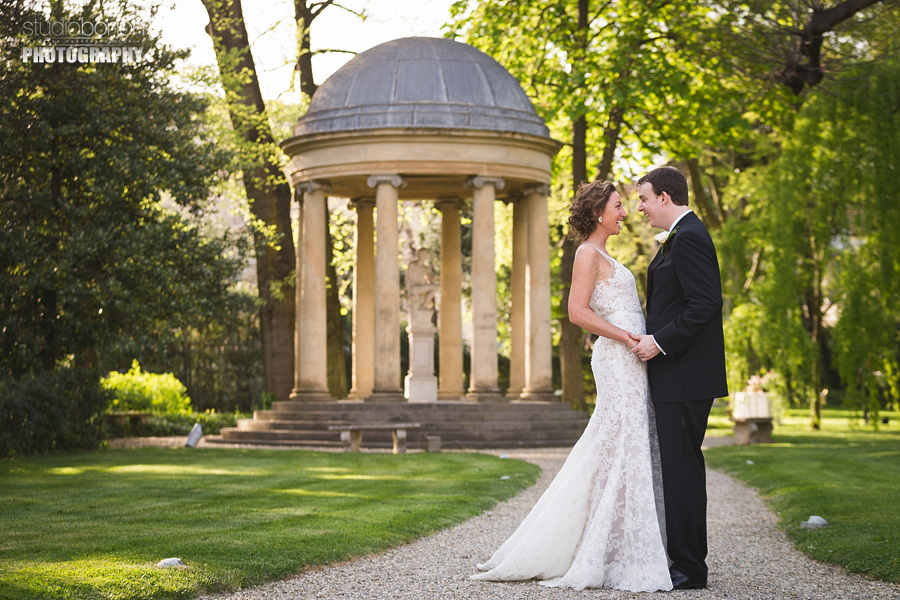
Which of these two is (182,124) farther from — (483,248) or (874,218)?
(874,218)

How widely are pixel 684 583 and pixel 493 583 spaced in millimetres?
1272

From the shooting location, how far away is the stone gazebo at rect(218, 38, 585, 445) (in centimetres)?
2364

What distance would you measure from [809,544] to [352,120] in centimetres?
1646

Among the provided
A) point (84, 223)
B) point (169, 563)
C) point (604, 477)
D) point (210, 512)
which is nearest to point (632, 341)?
point (604, 477)

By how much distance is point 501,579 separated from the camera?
7457mm

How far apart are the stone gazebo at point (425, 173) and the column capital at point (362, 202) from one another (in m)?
1.12

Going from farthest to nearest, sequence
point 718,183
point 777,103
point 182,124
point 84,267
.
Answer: point 718,183 → point 777,103 → point 182,124 → point 84,267

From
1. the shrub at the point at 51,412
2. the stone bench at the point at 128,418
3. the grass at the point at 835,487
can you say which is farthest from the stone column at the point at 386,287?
the grass at the point at 835,487

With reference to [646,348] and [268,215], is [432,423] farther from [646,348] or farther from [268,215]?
[646,348]

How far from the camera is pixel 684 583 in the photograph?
23.6 feet

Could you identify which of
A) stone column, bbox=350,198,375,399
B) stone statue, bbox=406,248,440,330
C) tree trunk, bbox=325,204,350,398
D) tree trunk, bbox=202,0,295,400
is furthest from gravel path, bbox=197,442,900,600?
tree trunk, bbox=325,204,350,398

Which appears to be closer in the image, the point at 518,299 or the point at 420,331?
the point at 420,331

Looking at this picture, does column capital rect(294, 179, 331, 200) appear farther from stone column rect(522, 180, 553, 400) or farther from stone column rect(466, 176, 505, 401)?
stone column rect(522, 180, 553, 400)

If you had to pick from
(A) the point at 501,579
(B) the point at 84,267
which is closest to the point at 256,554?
(A) the point at 501,579
